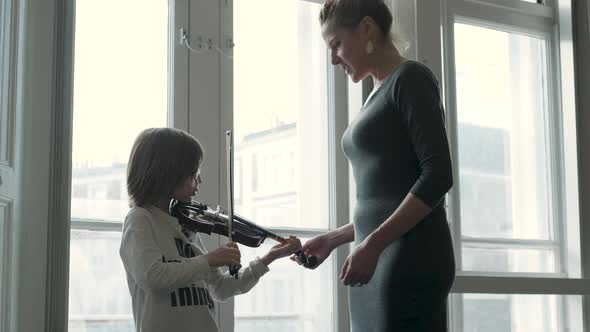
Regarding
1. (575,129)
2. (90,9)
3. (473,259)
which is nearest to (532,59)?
(575,129)

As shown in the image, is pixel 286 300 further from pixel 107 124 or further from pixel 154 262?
pixel 154 262

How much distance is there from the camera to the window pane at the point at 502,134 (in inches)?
119

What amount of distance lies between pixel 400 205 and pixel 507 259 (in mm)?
1699

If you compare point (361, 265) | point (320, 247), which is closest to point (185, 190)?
point (320, 247)

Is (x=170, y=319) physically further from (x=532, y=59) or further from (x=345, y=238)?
(x=532, y=59)

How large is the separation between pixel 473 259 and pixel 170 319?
5.42ft

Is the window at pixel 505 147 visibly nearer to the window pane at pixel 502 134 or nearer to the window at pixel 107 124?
the window pane at pixel 502 134

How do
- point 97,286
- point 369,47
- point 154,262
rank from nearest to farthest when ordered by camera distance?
1. point 154,262
2. point 369,47
3. point 97,286

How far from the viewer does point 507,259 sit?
10.1 feet

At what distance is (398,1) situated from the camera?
2816mm

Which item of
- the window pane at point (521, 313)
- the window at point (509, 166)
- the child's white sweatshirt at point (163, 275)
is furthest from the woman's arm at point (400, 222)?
the window pane at point (521, 313)

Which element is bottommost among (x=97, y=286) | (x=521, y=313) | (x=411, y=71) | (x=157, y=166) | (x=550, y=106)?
(x=521, y=313)

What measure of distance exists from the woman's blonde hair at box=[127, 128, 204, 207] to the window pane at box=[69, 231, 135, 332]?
1.72 feet

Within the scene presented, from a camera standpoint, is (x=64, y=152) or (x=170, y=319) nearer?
(x=170, y=319)
